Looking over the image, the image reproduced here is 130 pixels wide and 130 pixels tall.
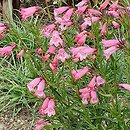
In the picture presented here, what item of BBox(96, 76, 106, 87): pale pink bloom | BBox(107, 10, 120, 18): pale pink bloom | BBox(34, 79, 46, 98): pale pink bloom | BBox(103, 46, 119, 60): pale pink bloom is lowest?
BBox(34, 79, 46, 98): pale pink bloom

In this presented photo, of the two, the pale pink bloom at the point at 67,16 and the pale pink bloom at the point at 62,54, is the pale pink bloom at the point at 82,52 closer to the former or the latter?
the pale pink bloom at the point at 62,54

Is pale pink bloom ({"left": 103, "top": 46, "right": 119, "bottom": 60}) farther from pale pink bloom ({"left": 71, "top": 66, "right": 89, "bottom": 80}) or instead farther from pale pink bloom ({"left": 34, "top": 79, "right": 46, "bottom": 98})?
pale pink bloom ({"left": 34, "top": 79, "right": 46, "bottom": 98})

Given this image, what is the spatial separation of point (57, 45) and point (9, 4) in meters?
2.59

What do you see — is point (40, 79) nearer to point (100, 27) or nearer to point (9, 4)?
point (100, 27)

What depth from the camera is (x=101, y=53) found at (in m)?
2.51

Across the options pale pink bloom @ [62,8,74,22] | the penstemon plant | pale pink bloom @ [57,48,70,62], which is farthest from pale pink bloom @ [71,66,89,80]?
pale pink bloom @ [62,8,74,22]

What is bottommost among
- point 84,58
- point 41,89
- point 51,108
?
point 51,108

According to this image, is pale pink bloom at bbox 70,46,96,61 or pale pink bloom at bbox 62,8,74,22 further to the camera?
pale pink bloom at bbox 62,8,74,22

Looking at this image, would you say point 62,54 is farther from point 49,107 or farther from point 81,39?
point 49,107

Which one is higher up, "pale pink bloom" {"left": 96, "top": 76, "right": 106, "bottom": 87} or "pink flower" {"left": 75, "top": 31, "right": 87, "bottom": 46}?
"pink flower" {"left": 75, "top": 31, "right": 87, "bottom": 46}

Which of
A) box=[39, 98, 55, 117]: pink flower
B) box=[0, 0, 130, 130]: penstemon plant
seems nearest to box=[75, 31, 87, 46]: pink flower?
box=[0, 0, 130, 130]: penstemon plant

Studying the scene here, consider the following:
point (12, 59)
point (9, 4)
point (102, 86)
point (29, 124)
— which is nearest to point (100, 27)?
point (102, 86)

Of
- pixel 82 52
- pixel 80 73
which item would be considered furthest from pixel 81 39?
pixel 80 73

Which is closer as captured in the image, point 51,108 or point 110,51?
point 110,51
